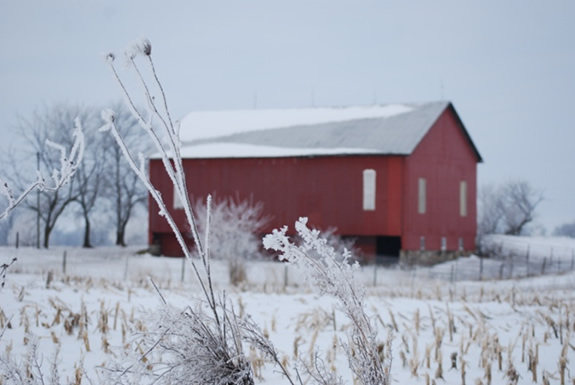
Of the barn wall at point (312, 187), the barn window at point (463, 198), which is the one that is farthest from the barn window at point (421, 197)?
the barn window at point (463, 198)

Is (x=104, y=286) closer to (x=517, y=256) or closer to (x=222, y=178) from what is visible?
(x=222, y=178)

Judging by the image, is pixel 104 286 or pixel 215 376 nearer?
pixel 215 376

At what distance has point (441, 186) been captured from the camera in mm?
31375

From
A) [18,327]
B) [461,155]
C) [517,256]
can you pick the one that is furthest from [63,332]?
[517,256]

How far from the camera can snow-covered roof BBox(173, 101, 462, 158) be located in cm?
3023

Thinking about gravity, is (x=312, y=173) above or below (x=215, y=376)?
above

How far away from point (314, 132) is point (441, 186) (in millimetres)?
5405

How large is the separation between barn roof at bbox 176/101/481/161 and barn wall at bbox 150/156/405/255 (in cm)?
41

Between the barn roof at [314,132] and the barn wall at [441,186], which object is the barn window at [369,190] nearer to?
the barn roof at [314,132]

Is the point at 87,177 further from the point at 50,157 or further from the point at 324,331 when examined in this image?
the point at 324,331

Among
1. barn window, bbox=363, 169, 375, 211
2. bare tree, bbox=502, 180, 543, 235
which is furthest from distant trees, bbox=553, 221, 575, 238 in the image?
barn window, bbox=363, 169, 375, 211

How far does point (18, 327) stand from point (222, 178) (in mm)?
24096

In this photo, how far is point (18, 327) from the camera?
299 inches

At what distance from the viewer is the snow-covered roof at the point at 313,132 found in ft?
99.2
